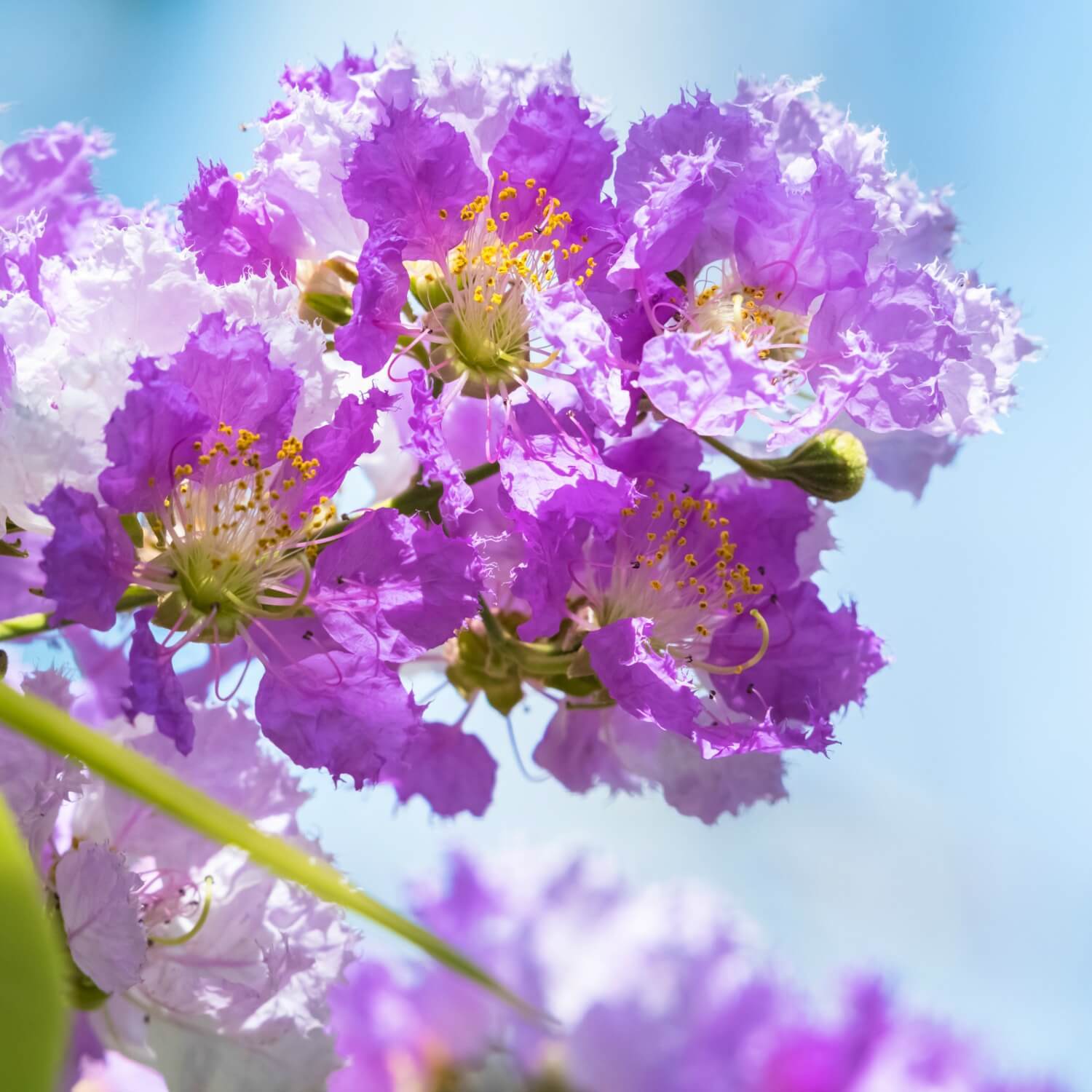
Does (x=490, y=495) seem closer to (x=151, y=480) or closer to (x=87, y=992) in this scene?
(x=151, y=480)

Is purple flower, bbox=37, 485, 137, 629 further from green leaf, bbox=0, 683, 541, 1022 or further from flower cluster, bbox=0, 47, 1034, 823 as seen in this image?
green leaf, bbox=0, 683, 541, 1022

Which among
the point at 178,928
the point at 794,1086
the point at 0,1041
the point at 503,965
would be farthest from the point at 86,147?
the point at 794,1086

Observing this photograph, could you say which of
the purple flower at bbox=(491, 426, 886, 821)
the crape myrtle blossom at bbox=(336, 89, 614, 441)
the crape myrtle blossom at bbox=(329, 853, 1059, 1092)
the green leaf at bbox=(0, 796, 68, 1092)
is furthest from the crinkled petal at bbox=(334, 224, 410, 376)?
the crape myrtle blossom at bbox=(329, 853, 1059, 1092)

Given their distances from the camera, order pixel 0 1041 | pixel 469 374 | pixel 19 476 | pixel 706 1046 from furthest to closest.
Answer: pixel 706 1046
pixel 469 374
pixel 19 476
pixel 0 1041

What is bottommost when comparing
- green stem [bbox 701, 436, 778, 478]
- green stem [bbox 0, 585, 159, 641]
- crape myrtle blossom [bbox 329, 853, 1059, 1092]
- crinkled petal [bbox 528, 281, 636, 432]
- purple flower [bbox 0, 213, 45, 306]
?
crape myrtle blossom [bbox 329, 853, 1059, 1092]

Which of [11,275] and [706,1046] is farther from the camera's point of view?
[706,1046]

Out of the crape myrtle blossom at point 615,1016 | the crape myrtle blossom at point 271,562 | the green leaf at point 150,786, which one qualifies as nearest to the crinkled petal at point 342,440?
the crape myrtle blossom at point 271,562

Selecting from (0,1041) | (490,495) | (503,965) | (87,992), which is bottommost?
(503,965)

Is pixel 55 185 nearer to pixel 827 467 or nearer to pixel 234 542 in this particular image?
pixel 234 542
